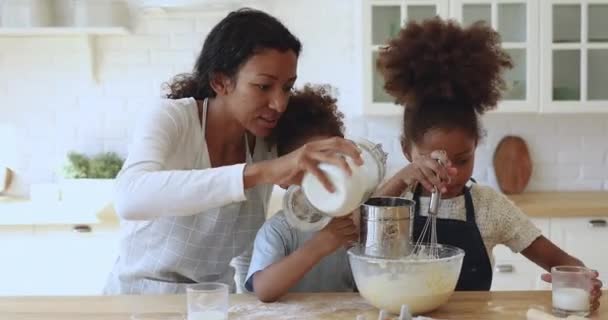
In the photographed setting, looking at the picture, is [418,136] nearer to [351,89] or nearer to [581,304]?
[581,304]

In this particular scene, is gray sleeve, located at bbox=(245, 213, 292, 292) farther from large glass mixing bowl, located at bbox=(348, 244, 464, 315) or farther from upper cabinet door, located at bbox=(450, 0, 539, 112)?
upper cabinet door, located at bbox=(450, 0, 539, 112)

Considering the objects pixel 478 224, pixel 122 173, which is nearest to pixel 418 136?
pixel 478 224

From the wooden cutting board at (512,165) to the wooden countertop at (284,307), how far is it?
1848 mm

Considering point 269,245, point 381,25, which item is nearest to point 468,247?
point 269,245

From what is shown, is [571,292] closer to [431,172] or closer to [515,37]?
[431,172]

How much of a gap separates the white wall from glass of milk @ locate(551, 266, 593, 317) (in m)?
2.02

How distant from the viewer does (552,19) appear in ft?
9.61

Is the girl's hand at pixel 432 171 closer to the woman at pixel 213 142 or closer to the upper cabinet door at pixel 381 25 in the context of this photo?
the woman at pixel 213 142

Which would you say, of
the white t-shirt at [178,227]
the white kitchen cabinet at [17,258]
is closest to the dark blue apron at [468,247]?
the white t-shirt at [178,227]

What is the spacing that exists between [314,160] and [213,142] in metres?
0.50

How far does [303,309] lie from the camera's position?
125 centimetres

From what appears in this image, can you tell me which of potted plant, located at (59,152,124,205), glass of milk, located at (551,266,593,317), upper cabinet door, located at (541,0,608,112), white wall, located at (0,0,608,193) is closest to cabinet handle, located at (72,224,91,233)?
potted plant, located at (59,152,124,205)

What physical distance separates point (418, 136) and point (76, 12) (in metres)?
2.02

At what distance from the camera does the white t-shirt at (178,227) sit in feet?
4.44
